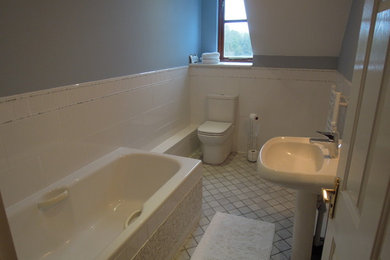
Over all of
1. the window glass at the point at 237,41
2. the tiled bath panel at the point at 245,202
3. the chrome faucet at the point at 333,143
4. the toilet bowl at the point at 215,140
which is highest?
the window glass at the point at 237,41

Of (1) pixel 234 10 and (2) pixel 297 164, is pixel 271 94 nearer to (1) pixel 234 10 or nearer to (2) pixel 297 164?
(1) pixel 234 10

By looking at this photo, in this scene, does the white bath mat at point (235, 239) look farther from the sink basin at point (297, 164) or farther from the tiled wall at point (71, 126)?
the tiled wall at point (71, 126)

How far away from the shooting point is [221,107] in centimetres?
362

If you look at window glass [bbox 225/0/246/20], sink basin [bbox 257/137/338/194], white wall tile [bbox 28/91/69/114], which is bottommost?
sink basin [bbox 257/137/338/194]

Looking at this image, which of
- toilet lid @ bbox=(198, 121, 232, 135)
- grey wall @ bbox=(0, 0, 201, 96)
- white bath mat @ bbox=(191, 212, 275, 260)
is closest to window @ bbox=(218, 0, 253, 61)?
grey wall @ bbox=(0, 0, 201, 96)

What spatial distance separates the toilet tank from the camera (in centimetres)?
357

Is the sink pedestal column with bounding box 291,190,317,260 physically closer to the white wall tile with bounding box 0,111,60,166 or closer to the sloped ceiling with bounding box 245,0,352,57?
the white wall tile with bounding box 0,111,60,166

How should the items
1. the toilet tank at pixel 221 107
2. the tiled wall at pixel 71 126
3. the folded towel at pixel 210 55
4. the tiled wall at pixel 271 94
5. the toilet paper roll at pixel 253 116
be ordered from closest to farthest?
the tiled wall at pixel 71 126, the tiled wall at pixel 271 94, the toilet paper roll at pixel 253 116, the toilet tank at pixel 221 107, the folded towel at pixel 210 55

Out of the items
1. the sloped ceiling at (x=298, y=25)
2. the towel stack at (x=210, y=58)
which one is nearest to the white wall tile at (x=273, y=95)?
the towel stack at (x=210, y=58)

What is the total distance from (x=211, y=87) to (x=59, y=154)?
2.23 metres

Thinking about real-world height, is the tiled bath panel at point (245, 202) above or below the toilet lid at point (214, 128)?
below

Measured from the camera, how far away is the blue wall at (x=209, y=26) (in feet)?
12.6

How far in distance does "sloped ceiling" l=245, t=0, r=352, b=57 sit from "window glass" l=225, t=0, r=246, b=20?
0.80 meters

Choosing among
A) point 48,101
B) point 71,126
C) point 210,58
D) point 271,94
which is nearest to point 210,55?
point 210,58
